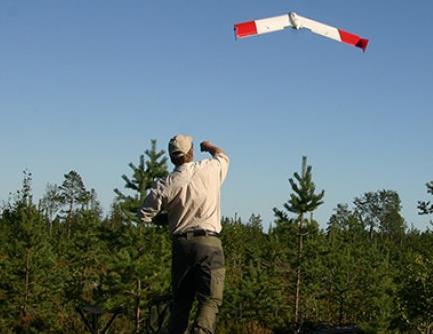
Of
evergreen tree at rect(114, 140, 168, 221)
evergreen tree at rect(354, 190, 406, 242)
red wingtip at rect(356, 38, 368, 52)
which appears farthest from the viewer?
evergreen tree at rect(354, 190, 406, 242)

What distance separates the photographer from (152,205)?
4473 millimetres

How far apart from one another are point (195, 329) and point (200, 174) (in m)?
1.14

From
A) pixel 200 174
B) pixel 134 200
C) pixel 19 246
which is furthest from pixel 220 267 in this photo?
pixel 19 246

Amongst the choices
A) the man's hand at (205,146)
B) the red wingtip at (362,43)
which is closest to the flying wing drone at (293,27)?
the red wingtip at (362,43)

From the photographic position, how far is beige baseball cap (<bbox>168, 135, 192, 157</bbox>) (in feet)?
14.9

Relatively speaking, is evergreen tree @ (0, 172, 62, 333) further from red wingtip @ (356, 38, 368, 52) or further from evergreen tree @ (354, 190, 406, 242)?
evergreen tree @ (354, 190, 406, 242)

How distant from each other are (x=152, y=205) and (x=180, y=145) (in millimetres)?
510

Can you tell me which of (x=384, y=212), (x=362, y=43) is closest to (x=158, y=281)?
(x=362, y=43)

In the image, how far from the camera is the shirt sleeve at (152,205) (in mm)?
4457

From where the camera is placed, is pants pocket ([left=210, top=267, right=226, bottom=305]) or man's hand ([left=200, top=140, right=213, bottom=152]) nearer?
pants pocket ([left=210, top=267, right=226, bottom=305])

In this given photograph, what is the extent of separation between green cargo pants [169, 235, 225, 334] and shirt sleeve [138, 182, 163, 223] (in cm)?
28

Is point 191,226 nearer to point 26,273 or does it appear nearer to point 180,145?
point 180,145

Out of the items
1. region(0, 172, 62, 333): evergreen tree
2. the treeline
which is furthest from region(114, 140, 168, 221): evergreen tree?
region(0, 172, 62, 333): evergreen tree

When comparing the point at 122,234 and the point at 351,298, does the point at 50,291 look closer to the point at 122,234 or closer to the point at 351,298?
the point at 122,234
